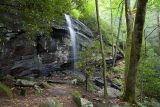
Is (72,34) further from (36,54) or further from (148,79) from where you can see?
(148,79)

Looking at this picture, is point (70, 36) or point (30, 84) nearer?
point (30, 84)

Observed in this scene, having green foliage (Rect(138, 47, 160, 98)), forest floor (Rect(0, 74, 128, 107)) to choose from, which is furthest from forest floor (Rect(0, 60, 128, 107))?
green foliage (Rect(138, 47, 160, 98))

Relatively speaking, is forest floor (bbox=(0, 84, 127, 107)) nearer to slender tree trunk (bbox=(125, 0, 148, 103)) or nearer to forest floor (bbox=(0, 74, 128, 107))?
forest floor (bbox=(0, 74, 128, 107))

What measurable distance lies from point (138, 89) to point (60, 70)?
6.17m

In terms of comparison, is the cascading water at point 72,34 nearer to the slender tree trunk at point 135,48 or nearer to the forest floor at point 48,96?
the forest floor at point 48,96

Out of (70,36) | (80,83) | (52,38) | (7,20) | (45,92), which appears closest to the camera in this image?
(45,92)

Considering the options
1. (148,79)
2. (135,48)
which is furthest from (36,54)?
(135,48)

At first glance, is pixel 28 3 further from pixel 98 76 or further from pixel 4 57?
pixel 98 76

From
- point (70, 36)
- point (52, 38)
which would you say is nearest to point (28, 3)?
point (52, 38)

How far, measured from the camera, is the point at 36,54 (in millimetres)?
18094

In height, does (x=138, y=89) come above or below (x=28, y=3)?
below

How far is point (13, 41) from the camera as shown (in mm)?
16406

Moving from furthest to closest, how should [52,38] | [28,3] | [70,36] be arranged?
[70,36], [52,38], [28,3]

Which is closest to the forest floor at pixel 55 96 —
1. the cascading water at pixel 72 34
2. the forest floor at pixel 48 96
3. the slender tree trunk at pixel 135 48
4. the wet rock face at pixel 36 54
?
the forest floor at pixel 48 96
